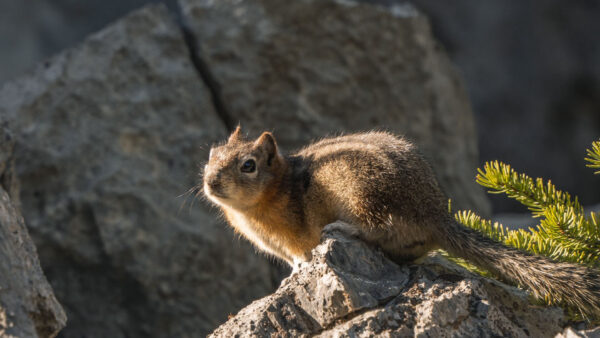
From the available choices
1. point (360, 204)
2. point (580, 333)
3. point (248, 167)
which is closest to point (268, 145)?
point (248, 167)

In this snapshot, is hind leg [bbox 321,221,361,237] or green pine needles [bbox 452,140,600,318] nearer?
green pine needles [bbox 452,140,600,318]

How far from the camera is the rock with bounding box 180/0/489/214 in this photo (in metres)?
7.71

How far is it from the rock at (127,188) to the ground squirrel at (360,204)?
2.56 meters

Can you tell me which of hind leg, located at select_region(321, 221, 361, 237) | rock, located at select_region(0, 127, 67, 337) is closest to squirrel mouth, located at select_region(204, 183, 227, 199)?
hind leg, located at select_region(321, 221, 361, 237)

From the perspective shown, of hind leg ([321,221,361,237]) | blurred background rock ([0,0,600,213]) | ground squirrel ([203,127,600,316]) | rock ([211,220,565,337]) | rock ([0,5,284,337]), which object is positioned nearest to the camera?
rock ([211,220,565,337])

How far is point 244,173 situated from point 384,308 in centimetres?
175

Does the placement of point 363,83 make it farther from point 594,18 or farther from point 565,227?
point 594,18

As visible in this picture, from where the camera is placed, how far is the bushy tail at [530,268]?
320 cm

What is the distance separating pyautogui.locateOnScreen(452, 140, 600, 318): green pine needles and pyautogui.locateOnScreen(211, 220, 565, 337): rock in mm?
233

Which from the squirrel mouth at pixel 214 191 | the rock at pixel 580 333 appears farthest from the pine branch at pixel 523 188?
the squirrel mouth at pixel 214 191

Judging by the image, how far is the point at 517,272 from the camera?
11.2 feet

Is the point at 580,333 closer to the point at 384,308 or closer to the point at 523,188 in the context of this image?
the point at 523,188

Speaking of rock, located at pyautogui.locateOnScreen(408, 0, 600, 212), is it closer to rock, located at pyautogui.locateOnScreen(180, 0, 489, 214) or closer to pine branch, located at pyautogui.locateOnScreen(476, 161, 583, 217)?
rock, located at pyautogui.locateOnScreen(180, 0, 489, 214)

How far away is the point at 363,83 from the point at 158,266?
10.8 feet
